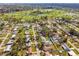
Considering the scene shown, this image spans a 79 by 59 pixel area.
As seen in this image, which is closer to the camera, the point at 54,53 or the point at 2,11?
the point at 54,53

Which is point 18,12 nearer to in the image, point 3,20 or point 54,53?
point 3,20

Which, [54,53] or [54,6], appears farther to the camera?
[54,6]

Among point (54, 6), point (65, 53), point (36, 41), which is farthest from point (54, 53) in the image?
point (54, 6)

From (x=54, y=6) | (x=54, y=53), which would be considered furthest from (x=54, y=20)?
(x=54, y=53)

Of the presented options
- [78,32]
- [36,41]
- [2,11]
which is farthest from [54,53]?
[2,11]

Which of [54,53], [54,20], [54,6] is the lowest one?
[54,53]

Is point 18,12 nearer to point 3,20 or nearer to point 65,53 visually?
point 3,20

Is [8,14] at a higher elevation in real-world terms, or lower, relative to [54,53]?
higher

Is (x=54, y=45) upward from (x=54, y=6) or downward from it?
downward
